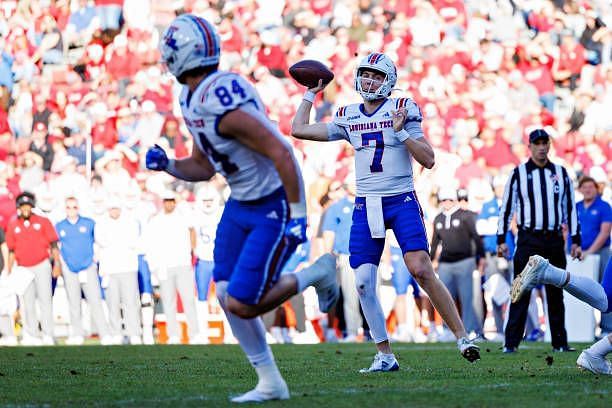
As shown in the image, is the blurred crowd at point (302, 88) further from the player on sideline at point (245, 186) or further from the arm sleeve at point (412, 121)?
the player on sideline at point (245, 186)

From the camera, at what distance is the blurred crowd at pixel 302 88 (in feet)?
53.8

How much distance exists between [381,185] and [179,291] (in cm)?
735

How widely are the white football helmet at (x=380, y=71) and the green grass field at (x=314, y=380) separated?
1.75 meters

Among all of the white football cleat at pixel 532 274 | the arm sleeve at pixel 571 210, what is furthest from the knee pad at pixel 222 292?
the arm sleeve at pixel 571 210

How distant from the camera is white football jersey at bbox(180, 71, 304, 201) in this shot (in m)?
5.85

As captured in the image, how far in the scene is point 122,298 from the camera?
15.1 m

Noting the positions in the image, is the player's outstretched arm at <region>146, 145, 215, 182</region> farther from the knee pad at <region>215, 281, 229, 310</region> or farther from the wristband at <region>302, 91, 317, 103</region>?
the wristband at <region>302, 91, 317, 103</region>

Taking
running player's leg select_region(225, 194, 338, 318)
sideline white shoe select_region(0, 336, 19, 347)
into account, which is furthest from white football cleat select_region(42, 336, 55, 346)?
running player's leg select_region(225, 194, 338, 318)

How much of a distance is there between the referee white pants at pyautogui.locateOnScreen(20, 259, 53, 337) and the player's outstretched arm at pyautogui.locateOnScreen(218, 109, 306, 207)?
382 inches

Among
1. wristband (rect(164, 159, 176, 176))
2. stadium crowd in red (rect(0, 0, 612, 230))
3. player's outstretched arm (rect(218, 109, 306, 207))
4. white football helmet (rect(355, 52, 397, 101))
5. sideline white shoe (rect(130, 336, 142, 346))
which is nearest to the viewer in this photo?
player's outstretched arm (rect(218, 109, 306, 207))

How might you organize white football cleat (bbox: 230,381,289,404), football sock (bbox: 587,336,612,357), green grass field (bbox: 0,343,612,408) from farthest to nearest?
1. football sock (bbox: 587,336,612,357)
2. green grass field (bbox: 0,343,612,408)
3. white football cleat (bbox: 230,381,289,404)

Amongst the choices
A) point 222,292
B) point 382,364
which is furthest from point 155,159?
point 382,364

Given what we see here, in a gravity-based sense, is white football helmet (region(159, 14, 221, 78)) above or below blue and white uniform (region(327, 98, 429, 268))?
above

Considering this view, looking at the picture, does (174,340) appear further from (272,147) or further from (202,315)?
(272,147)
